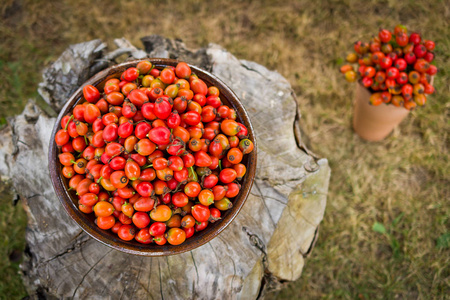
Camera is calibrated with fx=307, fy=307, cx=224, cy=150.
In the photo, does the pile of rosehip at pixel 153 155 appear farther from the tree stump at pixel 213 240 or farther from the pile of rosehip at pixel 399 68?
the pile of rosehip at pixel 399 68

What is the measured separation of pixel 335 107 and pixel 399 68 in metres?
1.31

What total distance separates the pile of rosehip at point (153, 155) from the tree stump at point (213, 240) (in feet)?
1.57

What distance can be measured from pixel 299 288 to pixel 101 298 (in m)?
2.23

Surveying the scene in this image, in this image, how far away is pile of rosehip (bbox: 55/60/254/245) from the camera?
1788 millimetres

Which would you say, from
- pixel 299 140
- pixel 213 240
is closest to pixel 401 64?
pixel 299 140

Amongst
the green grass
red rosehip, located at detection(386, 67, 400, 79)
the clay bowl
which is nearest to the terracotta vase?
the green grass

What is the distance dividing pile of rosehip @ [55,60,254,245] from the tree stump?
0.48 meters

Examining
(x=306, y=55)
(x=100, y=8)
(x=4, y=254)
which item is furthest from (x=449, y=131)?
(x=4, y=254)

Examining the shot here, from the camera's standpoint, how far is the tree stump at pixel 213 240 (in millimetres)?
2256

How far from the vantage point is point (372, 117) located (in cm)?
347

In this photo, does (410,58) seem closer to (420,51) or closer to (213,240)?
(420,51)

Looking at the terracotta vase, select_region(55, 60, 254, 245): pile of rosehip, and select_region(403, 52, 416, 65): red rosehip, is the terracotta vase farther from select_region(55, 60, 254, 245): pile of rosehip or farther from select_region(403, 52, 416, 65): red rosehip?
select_region(55, 60, 254, 245): pile of rosehip

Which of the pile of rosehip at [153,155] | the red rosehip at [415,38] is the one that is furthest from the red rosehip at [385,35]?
the pile of rosehip at [153,155]

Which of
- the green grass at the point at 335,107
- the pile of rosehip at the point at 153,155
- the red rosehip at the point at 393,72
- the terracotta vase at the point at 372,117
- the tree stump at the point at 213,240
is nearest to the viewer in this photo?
the pile of rosehip at the point at 153,155
